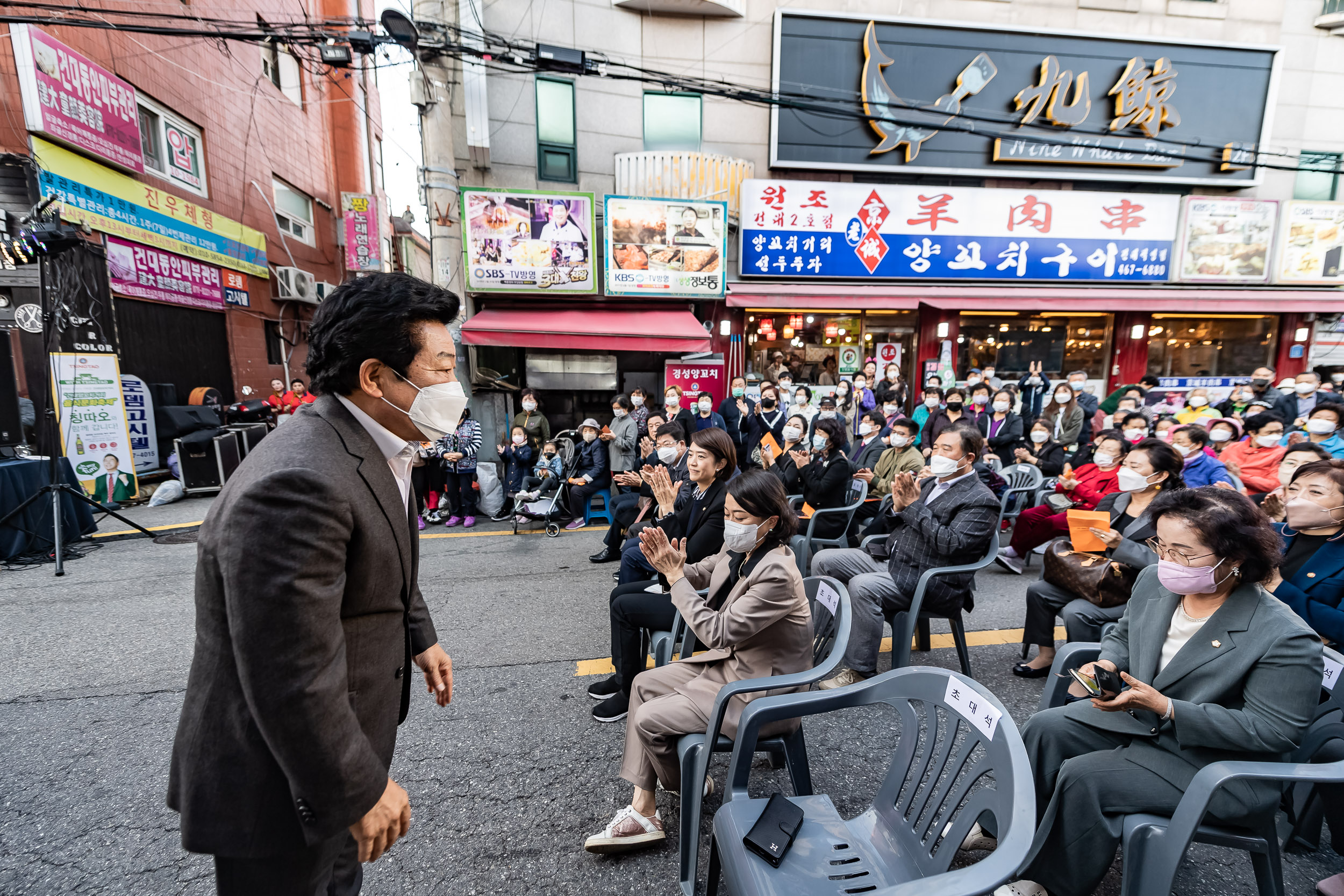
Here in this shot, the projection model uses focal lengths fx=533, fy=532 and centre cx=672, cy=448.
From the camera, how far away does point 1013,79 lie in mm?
10117

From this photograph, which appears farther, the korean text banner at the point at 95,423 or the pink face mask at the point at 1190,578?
the korean text banner at the point at 95,423

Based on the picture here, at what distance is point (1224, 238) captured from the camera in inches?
420

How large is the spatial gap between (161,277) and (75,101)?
2.54 m

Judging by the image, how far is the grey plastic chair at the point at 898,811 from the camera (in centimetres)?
129

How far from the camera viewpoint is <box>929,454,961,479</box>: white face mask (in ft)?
11.1

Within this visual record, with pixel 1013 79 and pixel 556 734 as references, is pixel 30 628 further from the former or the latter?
pixel 1013 79

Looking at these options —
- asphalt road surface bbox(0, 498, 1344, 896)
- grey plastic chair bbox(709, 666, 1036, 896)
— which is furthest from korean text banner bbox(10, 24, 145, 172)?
grey plastic chair bbox(709, 666, 1036, 896)

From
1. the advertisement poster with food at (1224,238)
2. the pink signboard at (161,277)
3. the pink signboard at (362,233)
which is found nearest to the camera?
the pink signboard at (161,277)

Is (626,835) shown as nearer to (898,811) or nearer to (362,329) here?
(898,811)

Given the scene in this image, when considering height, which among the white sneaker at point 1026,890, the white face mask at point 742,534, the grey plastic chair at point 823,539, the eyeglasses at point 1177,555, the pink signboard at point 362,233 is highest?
the pink signboard at point 362,233

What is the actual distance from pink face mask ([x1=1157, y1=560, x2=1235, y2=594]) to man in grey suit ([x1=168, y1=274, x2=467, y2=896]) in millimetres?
2534

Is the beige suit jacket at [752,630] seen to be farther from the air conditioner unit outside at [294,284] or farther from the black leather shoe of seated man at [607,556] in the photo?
the air conditioner unit outside at [294,284]

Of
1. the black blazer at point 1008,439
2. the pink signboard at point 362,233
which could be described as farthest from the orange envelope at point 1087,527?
the pink signboard at point 362,233

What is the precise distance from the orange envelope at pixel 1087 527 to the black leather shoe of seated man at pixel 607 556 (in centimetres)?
379
